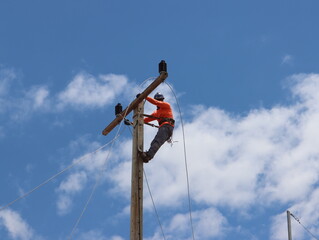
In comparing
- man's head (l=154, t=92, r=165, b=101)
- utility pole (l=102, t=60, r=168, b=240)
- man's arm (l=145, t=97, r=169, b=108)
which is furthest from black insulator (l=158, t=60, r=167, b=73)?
man's head (l=154, t=92, r=165, b=101)

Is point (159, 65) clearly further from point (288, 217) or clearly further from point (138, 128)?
point (288, 217)

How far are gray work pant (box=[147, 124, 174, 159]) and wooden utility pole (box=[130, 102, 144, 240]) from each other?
0.76 feet

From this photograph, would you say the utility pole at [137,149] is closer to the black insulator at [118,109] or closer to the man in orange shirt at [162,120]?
the black insulator at [118,109]

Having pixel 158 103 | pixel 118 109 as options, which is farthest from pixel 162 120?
pixel 118 109

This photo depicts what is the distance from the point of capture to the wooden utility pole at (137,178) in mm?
9258

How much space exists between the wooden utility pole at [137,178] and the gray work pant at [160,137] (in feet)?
0.76

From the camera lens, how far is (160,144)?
Result: 34.3 ft

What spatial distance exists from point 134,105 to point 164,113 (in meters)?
0.73

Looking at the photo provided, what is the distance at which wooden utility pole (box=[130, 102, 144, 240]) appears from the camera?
30.4ft

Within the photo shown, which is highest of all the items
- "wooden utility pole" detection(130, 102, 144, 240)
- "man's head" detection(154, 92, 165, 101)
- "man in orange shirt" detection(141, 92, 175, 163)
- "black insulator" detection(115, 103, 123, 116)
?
"man's head" detection(154, 92, 165, 101)

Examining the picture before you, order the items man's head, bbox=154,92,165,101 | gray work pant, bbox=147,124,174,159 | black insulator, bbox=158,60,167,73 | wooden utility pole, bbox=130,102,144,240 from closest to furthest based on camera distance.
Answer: wooden utility pole, bbox=130,102,144,240 → black insulator, bbox=158,60,167,73 → gray work pant, bbox=147,124,174,159 → man's head, bbox=154,92,165,101

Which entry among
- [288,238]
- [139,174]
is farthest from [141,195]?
[288,238]

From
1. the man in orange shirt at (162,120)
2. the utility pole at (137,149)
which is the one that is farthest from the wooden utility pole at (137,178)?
the man in orange shirt at (162,120)

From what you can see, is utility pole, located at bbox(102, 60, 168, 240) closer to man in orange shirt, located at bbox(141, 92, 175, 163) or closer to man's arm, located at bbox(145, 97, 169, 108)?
man's arm, located at bbox(145, 97, 169, 108)
